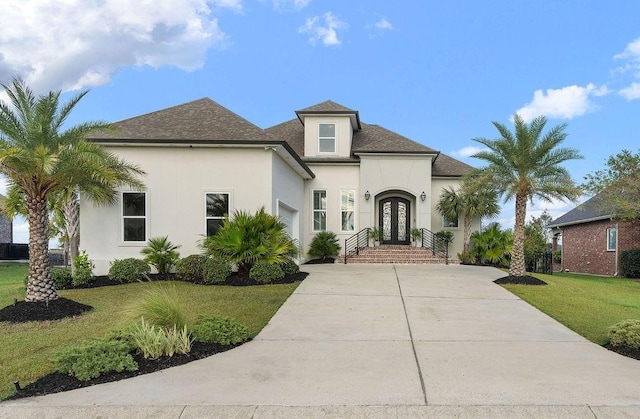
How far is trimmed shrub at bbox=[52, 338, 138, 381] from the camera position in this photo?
5.58m

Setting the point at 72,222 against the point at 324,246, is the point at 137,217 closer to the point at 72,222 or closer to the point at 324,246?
the point at 72,222

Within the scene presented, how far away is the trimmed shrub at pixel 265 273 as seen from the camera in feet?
43.6

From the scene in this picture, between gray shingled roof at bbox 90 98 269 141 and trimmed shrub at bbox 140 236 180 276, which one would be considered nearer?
trimmed shrub at bbox 140 236 180 276

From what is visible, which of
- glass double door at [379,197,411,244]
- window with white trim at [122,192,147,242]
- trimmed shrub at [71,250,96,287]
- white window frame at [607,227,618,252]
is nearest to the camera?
trimmed shrub at [71,250,96,287]

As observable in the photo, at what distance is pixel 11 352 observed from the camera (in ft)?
22.4

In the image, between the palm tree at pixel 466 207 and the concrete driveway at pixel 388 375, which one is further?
the palm tree at pixel 466 207

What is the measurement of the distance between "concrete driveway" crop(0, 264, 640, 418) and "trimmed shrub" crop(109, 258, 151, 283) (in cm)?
660

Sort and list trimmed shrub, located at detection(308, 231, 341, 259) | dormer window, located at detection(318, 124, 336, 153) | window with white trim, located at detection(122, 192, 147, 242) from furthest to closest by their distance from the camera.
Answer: dormer window, located at detection(318, 124, 336, 153), trimmed shrub, located at detection(308, 231, 341, 259), window with white trim, located at detection(122, 192, 147, 242)

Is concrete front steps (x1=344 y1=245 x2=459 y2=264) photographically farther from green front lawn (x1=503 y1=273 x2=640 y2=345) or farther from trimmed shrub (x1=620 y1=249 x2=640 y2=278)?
trimmed shrub (x1=620 y1=249 x2=640 y2=278)

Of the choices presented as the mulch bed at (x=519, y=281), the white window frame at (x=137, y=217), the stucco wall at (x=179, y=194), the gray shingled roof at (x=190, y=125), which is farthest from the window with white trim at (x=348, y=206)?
the white window frame at (x=137, y=217)

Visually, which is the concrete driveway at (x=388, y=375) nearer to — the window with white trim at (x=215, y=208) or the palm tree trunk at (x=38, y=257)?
the palm tree trunk at (x=38, y=257)

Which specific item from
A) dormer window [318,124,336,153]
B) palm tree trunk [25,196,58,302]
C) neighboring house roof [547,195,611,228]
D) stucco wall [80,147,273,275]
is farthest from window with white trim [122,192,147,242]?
neighboring house roof [547,195,611,228]

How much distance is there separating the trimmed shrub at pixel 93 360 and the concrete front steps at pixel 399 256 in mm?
14466

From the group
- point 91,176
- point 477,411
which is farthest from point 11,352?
point 477,411
